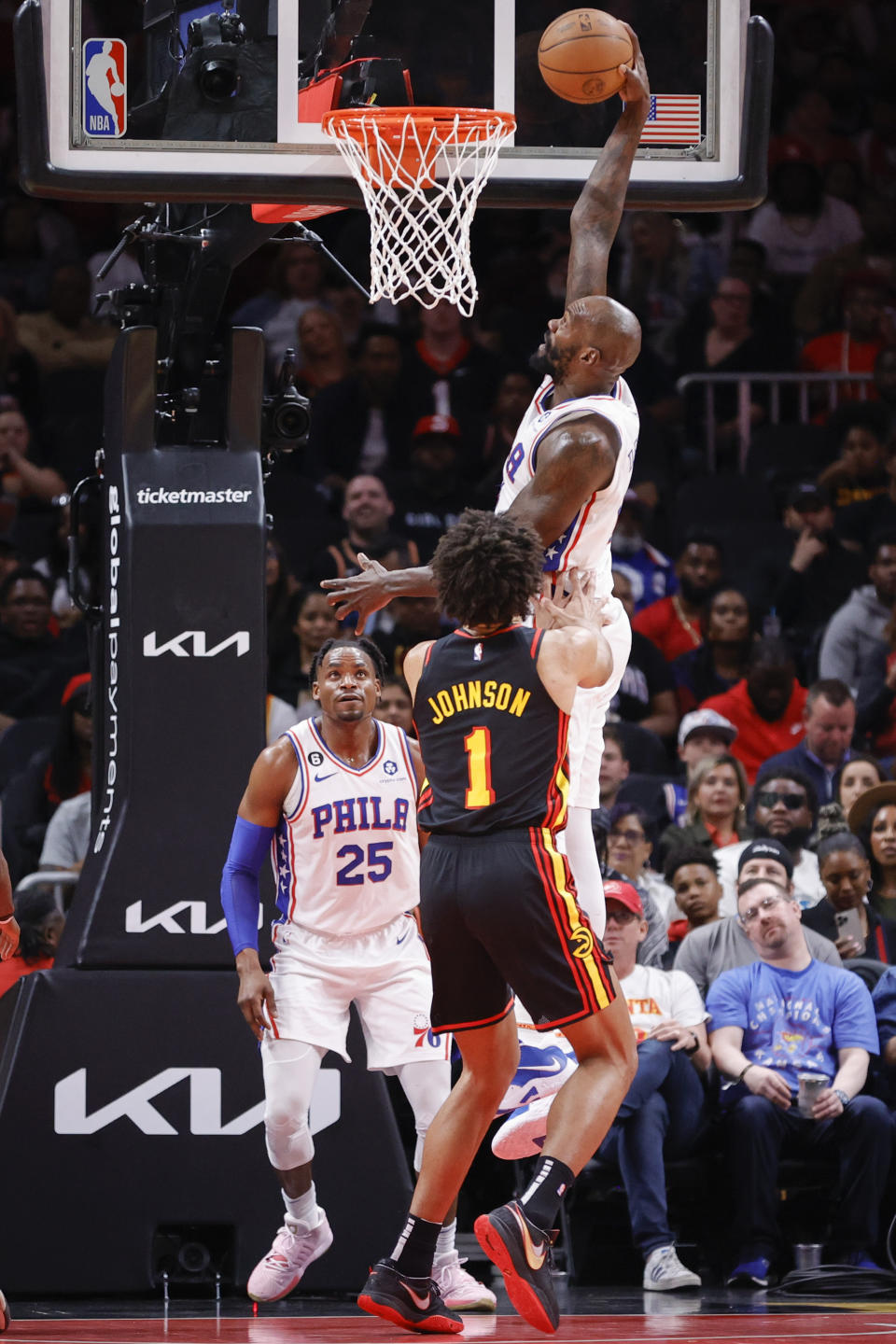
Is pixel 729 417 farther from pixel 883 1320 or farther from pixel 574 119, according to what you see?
pixel 883 1320

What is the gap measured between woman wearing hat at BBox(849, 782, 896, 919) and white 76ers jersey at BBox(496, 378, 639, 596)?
3.05 metres

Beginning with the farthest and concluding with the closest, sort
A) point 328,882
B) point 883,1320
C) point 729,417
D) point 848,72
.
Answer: point 848,72
point 729,417
point 328,882
point 883,1320

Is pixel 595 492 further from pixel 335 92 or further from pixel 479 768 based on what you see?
pixel 335 92

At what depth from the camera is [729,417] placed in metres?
13.7

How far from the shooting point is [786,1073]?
797 cm

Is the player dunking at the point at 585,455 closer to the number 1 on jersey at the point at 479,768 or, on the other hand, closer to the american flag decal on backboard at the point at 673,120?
the american flag decal on backboard at the point at 673,120

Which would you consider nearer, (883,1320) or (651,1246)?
(883,1320)

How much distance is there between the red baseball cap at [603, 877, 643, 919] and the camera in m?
7.88

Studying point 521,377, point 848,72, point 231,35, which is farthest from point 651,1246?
point 848,72

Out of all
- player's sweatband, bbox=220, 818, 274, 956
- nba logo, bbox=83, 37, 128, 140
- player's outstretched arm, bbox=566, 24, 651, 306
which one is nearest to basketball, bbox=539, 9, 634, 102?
player's outstretched arm, bbox=566, 24, 651, 306

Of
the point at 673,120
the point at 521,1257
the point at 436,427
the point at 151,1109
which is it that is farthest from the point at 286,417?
the point at 436,427

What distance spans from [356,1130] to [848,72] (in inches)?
408

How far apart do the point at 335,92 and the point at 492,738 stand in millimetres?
2671

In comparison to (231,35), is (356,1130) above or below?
below
